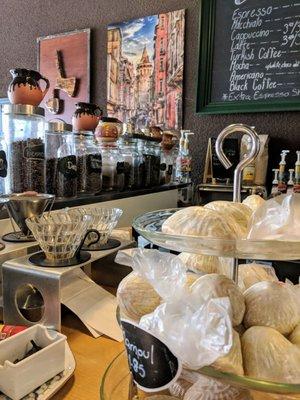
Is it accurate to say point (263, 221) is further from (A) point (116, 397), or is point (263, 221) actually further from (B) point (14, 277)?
(B) point (14, 277)

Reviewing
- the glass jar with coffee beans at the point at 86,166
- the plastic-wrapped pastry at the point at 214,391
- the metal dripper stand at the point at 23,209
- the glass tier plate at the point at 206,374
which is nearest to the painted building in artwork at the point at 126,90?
the glass jar with coffee beans at the point at 86,166

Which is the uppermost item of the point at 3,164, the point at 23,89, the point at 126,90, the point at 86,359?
the point at 126,90

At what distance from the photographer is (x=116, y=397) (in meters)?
0.50

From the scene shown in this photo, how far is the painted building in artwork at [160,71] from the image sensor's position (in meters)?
2.24

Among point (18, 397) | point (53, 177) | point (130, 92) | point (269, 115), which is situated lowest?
point (18, 397)

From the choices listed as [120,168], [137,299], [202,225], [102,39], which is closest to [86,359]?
[137,299]

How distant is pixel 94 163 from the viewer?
4.56ft

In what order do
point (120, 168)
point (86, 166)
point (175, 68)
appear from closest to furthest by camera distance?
point (86, 166), point (120, 168), point (175, 68)

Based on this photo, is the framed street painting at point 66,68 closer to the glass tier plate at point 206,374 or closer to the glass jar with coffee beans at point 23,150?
the glass jar with coffee beans at point 23,150

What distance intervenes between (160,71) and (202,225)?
1.97 meters

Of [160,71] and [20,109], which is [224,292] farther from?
[160,71]

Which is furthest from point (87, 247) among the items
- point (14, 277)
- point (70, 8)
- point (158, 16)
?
point (70, 8)

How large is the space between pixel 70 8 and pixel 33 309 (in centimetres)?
247

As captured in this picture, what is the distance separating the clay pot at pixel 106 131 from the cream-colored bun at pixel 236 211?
0.99 m
